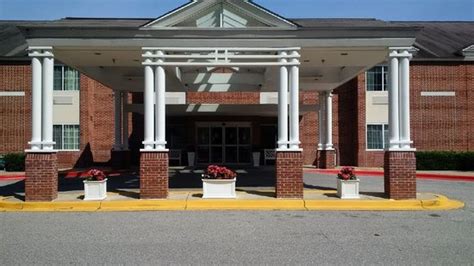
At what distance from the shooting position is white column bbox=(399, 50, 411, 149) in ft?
41.1

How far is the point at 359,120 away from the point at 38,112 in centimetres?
1907

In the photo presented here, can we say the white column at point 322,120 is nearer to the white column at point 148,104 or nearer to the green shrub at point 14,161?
the white column at point 148,104

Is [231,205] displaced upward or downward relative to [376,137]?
downward

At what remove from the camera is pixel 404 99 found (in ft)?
41.2

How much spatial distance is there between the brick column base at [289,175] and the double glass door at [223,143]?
16128 millimetres

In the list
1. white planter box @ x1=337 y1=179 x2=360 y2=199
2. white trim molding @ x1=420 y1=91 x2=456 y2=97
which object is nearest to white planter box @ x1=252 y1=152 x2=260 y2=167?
white trim molding @ x1=420 y1=91 x2=456 y2=97

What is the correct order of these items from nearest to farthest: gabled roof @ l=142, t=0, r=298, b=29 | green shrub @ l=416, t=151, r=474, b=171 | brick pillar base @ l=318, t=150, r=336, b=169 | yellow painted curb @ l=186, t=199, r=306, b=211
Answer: yellow painted curb @ l=186, t=199, r=306, b=211
gabled roof @ l=142, t=0, r=298, b=29
brick pillar base @ l=318, t=150, r=336, b=169
green shrub @ l=416, t=151, r=474, b=171

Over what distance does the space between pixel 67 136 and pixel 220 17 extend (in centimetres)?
1704

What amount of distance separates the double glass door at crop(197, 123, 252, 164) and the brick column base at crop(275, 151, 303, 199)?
16.1 m

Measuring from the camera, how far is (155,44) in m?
12.5

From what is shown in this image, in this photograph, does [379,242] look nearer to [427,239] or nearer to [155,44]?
[427,239]

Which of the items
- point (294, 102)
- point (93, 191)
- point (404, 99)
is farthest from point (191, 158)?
point (404, 99)

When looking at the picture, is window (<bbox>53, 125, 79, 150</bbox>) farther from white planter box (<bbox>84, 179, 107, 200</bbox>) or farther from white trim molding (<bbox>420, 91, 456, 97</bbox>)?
white trim molding (<bbox>420, 91, 456, 97</bbox>)

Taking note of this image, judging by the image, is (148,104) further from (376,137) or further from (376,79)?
(376,79)
